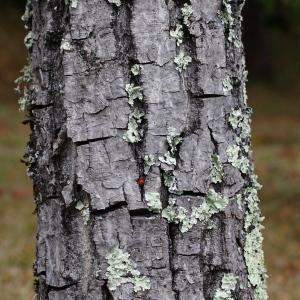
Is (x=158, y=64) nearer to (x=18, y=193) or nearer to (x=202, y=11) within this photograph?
(x=202, y=11)

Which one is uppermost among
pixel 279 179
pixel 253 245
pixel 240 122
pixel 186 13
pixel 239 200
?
pixel 279 179

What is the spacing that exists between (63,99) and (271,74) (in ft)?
105

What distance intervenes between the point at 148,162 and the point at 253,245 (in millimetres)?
461

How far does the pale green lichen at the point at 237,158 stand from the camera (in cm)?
249

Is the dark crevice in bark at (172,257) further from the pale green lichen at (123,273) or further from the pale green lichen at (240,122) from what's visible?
the pale green lichen at (240,122)

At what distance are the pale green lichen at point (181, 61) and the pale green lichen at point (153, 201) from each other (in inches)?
14.2

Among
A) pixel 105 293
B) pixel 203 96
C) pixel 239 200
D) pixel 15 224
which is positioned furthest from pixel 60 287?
pixel 15 224

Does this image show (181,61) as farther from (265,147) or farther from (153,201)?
(265,147)

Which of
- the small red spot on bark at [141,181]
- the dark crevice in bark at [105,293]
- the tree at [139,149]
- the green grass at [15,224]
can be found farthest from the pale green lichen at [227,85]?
the green grass at [15,224]

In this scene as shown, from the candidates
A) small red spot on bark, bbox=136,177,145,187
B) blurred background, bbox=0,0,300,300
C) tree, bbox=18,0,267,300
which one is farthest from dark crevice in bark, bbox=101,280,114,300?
blurred background, bbox=0,0,300,300

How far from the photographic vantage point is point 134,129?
2.37 metres

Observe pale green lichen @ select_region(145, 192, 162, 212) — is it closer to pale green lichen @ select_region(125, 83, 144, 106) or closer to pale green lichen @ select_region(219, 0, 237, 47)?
pale green lichen @ select_region(125, 83, 144, 106)

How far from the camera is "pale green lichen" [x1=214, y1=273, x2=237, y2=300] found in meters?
2.46

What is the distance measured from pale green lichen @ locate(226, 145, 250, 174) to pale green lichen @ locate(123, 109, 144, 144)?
0.94ft
